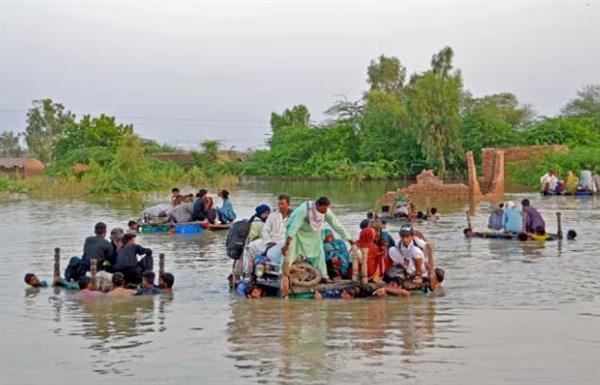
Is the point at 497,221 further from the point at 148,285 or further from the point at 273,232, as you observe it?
the point at 148,285

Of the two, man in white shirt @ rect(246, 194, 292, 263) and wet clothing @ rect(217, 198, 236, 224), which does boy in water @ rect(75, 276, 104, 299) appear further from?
wet clothing @ rect(217, 198, 236, 224)

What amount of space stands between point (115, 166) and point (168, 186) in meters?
2.90

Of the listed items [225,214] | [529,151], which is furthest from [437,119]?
[225,214]

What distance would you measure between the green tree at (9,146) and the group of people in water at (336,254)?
8526 cm

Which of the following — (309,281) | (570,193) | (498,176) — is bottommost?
(309,281)

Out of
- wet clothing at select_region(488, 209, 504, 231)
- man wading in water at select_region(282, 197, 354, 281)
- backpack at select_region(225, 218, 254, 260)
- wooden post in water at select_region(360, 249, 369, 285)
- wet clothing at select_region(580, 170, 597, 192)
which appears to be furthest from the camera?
wet clothing at select_region(580, 170, 597, 192)

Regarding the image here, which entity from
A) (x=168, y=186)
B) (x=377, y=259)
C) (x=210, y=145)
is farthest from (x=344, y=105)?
(x=377, y=259)

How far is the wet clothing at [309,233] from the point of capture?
12.8 meters

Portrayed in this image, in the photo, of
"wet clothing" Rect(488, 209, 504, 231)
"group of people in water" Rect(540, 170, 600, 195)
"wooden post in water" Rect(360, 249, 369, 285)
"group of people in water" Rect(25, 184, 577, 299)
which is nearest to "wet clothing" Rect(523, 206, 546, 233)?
→ "wet clothing" Rect(488, 209, 504, 231)

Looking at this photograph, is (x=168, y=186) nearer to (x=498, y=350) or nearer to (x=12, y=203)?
(x=12, y=203)

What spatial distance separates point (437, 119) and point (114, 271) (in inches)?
1800

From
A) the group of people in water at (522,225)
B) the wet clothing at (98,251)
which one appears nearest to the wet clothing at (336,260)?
the wet clothing at (98,251)

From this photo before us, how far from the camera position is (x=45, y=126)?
8475 centimetres

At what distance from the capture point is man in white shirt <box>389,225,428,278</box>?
43.8 ft
